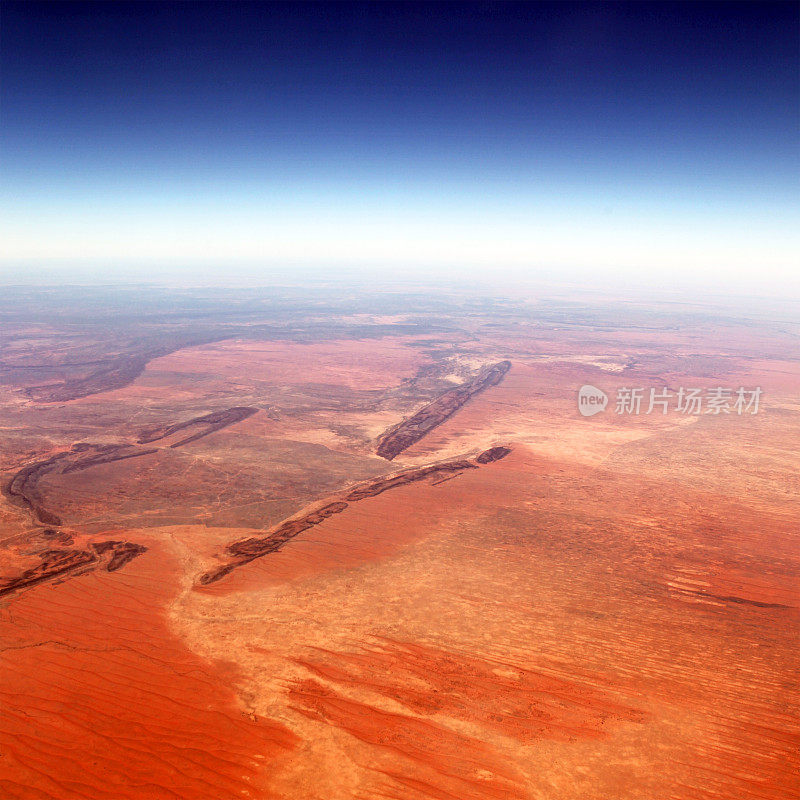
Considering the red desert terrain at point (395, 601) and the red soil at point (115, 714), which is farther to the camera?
the red desert terrain at point (395, 601)

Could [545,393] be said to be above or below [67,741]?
above

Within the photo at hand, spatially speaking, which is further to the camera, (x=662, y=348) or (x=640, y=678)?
(x=662, y=348)

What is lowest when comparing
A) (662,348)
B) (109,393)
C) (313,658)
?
(313,658)

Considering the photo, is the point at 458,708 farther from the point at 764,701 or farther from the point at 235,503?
the point at 235,503

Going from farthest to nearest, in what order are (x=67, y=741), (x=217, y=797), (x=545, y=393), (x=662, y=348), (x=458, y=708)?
(x=662, y=348), (x=545, y=393), (x=458, y=708), (x=67, y=741), (x=217, y=797)

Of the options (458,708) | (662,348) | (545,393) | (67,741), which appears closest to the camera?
(67,741)

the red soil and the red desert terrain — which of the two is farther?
the red desert terrain

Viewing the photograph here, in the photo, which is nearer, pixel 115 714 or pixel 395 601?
pixel 115 714

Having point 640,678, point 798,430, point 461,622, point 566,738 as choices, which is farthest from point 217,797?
point 798,430
